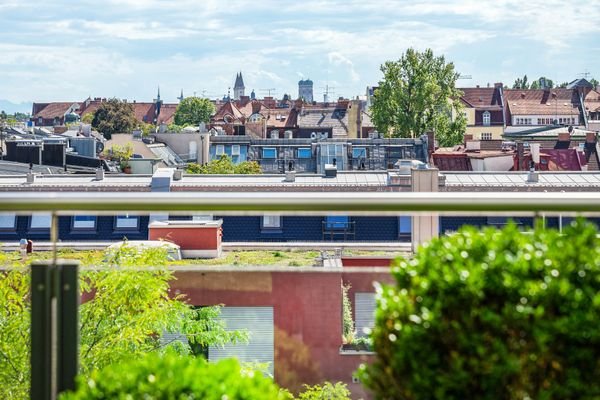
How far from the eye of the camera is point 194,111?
4038 inches

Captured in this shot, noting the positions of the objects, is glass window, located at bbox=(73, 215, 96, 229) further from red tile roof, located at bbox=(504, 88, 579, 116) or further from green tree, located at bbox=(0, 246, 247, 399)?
red tile roof, located at bbox=(504, 88, 579, 116)

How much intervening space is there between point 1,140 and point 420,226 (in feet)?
183

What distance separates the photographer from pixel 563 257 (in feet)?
8.01

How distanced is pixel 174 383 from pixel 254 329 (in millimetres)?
1181

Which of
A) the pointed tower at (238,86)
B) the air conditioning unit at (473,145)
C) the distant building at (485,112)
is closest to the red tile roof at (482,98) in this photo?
the distant building at (485,112)

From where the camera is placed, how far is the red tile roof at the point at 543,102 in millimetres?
87938

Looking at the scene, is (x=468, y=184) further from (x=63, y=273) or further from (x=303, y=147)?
(x=63, y=273)

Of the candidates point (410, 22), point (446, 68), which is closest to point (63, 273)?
point (446, 68)

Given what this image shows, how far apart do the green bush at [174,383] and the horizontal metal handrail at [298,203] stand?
0.76 meters

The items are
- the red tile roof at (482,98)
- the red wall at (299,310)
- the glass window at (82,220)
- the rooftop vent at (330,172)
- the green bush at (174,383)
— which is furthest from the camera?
the red tile roof at (482,98)

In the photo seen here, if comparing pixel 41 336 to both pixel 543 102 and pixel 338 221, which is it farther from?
pixel 543 102

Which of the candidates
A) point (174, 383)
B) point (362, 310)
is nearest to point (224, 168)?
point (362, 310)

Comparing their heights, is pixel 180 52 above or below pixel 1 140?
above

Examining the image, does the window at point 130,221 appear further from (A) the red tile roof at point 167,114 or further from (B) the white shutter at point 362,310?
(A) the red tile roof at point 167,114
